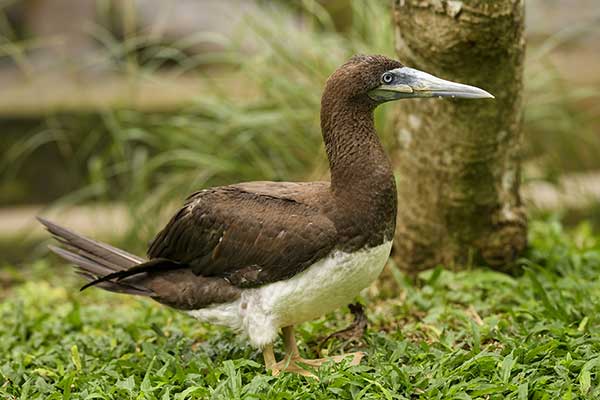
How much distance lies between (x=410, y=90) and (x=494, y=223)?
1432 millimetres

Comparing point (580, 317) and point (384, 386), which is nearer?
point (384, 386)

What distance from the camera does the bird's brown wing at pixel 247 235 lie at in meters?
3.79

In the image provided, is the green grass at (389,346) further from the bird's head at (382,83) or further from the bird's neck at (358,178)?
the bird's head at (382,83)

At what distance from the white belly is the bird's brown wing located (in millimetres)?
42

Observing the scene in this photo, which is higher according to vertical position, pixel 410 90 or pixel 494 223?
pixel 410 90

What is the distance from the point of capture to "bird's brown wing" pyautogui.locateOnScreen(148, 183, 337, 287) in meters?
3.79

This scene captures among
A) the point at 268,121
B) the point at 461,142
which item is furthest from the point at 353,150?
the point at 268,121

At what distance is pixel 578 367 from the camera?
370cm

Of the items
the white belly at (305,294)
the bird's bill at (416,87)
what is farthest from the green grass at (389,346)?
the bird's bill at (416,87)

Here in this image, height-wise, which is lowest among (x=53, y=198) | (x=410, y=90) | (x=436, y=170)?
(x=53, y=198)

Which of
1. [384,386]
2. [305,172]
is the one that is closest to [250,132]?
[305,172]

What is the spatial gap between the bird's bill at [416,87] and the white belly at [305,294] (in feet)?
1.99

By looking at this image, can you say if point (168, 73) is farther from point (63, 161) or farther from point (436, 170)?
point (436, 170)

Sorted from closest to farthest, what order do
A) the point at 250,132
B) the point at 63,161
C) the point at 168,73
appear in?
the point at 250,132, the point at 63,161, the point at 168,73
